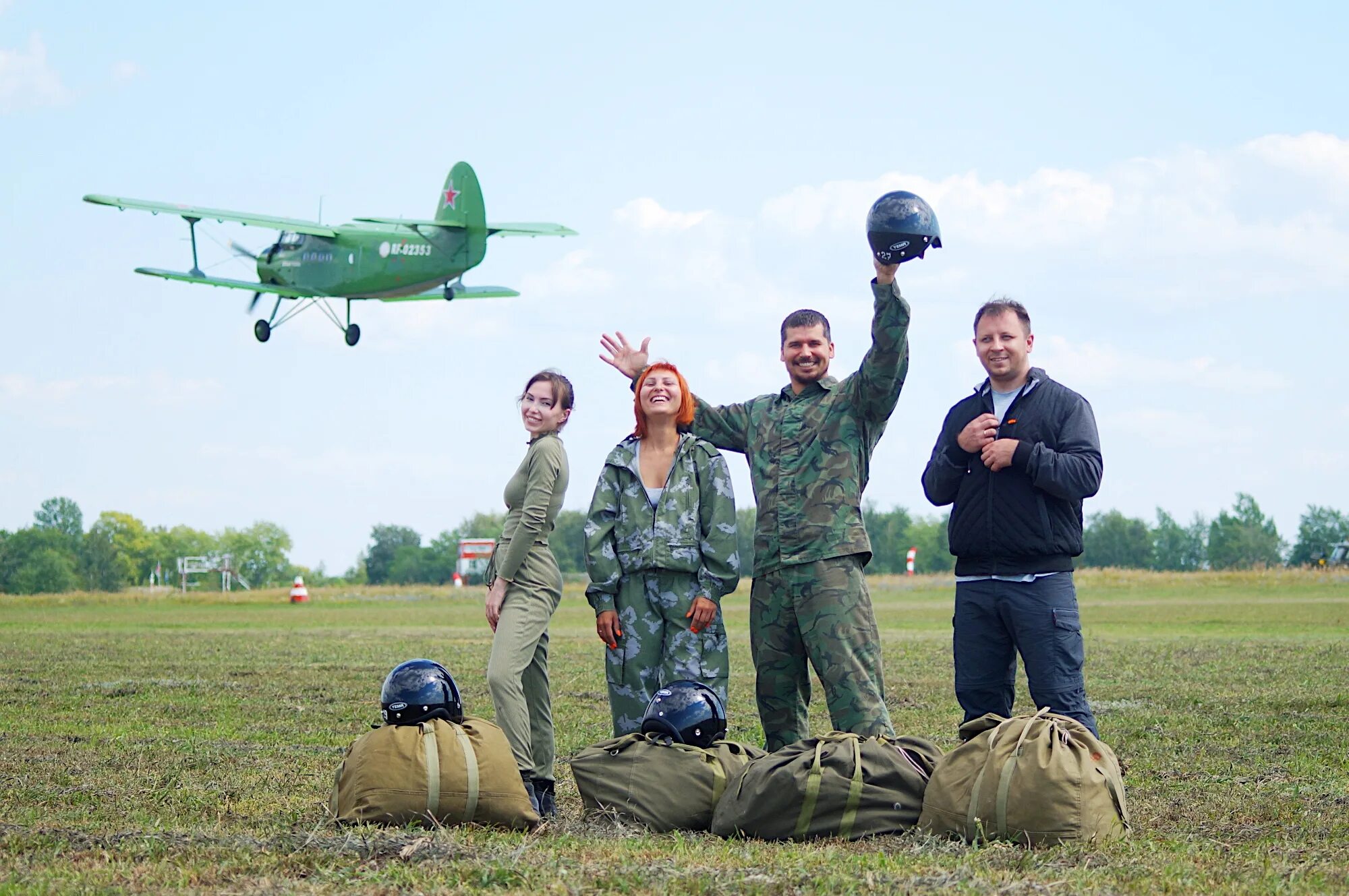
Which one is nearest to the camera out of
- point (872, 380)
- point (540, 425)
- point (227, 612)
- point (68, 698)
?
point (872, 380)

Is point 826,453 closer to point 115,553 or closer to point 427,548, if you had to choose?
point 427,548

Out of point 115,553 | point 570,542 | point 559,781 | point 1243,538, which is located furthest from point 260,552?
point 559,781

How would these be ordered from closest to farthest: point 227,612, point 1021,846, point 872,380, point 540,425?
1. point 1021,846
2. point 872,380
3. point 540,425
4. point 227,612

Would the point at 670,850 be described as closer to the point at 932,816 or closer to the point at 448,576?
the point at 932,816

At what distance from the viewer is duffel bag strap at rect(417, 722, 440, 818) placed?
Result: 5.17 meters

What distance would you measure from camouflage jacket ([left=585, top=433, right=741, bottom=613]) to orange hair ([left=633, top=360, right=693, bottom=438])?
0.09 m

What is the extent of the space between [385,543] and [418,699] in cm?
14130

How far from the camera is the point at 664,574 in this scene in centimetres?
599

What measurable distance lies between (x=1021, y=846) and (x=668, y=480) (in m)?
2.23

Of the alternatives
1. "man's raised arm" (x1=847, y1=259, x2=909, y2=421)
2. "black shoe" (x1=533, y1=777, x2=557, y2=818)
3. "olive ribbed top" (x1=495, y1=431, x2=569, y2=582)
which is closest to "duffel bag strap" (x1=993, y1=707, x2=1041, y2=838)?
"man's raised arm" (x1=847, y1=259, x2=909, y2=421)

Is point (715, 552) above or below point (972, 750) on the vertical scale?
above

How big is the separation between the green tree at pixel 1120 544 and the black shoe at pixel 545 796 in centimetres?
12197

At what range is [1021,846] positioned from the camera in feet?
15.7

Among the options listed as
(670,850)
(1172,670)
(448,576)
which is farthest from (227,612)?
(448,576)
